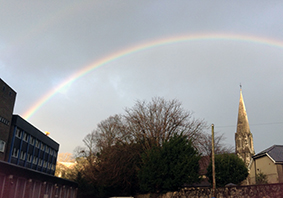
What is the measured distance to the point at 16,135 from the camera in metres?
39.2

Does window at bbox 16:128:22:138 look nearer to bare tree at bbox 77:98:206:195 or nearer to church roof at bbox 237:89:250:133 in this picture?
bare tree at bbox 77:98:206:195

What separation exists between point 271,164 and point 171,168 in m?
13.8

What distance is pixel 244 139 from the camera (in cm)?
8306

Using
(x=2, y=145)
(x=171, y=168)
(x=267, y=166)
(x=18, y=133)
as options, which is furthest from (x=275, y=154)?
(x=18, y=133)

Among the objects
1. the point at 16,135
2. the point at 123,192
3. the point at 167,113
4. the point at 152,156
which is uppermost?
the point at 167,113

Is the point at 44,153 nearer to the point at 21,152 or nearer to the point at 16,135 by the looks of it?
the point at 21,152

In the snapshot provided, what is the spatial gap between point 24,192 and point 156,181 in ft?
43.0

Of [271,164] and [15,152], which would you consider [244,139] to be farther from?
[15,152]

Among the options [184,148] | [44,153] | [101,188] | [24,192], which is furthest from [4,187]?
[44,153]

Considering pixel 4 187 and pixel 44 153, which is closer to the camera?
pixel 4 187

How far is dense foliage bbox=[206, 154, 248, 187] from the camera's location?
32125mm

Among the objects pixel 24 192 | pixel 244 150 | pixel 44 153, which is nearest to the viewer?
pixel 24 192

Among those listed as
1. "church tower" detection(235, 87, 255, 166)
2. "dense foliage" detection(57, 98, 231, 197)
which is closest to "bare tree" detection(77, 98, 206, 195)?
"dense foliage" detection(57, 98, 231, 197)

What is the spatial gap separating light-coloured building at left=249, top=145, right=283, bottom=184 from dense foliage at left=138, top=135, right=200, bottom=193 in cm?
1008
